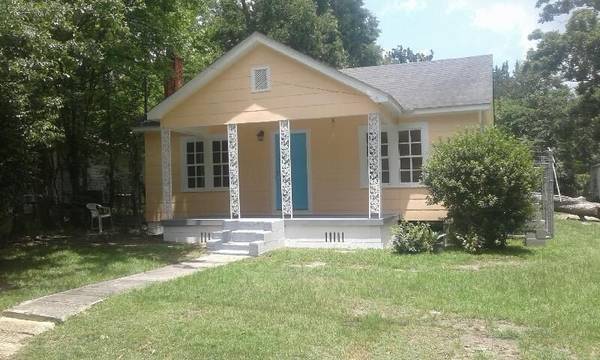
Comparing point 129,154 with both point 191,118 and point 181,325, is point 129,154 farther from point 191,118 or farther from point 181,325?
point 181,325

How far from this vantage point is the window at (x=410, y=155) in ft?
44.3

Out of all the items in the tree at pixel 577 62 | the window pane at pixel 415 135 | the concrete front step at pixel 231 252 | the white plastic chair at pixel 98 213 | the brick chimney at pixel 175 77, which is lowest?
the concrete front step at pixel 231 252

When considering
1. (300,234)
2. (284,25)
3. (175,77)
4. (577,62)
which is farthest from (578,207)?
(284,25)

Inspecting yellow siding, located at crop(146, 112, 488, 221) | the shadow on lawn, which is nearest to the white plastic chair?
the shadow on lawn

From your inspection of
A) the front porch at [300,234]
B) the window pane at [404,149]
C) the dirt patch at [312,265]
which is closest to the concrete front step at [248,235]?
the front porch at [300,234]

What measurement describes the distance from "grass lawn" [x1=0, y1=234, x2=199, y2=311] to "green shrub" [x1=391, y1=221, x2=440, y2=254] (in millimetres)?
4363

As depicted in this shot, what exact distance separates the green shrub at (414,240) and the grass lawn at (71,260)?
4363 mm

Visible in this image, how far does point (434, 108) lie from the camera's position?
1284cm

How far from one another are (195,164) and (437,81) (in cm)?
717

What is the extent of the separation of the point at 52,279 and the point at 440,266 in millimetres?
6592

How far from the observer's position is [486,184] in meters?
10.5

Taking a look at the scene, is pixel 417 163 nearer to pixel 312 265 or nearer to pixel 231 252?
pixel 312 265

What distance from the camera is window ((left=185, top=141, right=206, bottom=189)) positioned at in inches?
619

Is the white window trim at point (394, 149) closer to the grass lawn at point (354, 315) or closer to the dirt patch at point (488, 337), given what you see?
the grass lawn at point (354, 315)
